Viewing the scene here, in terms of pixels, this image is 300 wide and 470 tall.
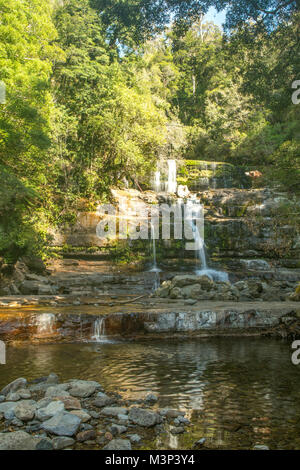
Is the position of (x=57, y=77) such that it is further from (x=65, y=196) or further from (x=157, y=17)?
(x=157, y=17)

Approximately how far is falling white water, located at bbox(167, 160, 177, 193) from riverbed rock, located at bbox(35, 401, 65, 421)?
2214cm

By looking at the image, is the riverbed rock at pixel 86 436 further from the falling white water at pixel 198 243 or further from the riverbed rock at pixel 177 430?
the falling white water at pixel 198 243

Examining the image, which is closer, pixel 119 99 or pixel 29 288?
pixel 29 288

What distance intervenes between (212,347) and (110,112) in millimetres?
16216

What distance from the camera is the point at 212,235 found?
19.5m

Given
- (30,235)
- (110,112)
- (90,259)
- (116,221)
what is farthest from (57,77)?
(30,235)

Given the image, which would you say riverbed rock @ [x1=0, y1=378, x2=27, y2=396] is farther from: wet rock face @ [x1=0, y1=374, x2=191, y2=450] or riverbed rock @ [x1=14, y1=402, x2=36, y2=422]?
riverbed rock @ [x1=14, y1=402, x2=36, y2=422]

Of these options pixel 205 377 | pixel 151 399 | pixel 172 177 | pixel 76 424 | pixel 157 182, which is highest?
pixel 172 177

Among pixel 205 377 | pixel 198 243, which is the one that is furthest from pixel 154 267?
pixel 205 377

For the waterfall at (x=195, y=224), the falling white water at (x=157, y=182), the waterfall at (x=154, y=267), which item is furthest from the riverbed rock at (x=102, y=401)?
the falling white water at (x=157, y=182)

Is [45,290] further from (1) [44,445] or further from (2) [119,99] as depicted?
(2) [119,99]

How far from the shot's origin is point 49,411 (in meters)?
3.79

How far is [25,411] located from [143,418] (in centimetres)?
124

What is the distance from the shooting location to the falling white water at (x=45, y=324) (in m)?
8.27
